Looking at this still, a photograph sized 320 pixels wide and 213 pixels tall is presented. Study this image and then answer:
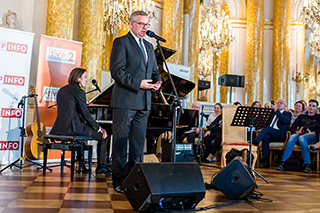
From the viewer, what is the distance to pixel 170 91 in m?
6.38

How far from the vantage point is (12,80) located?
511 centimetres

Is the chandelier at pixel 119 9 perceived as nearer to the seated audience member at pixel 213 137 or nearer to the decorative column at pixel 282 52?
the seated audience member at pixel 213 137

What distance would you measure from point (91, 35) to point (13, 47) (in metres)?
1.77

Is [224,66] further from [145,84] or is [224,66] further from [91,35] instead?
[145,84]

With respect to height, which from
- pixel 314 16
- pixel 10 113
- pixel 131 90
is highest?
pixel 314 16

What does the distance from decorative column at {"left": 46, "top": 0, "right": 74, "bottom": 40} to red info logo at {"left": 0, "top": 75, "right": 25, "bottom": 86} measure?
1.26 meters

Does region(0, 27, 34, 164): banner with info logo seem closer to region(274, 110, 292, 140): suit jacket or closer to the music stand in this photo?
the music stand

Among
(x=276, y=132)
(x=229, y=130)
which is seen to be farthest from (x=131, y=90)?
(x=276, y=132)

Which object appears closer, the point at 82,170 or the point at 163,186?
the point at 163,186

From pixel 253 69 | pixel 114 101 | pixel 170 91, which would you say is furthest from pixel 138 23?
pixel 253 69

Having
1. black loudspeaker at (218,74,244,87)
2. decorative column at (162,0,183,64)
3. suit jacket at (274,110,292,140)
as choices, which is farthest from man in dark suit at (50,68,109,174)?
black loudspeaker at (218,74,244,87)

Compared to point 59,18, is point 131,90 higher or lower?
lower

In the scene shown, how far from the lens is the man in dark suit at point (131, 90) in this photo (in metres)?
3.11

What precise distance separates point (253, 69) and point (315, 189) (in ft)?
Result: 25.7
